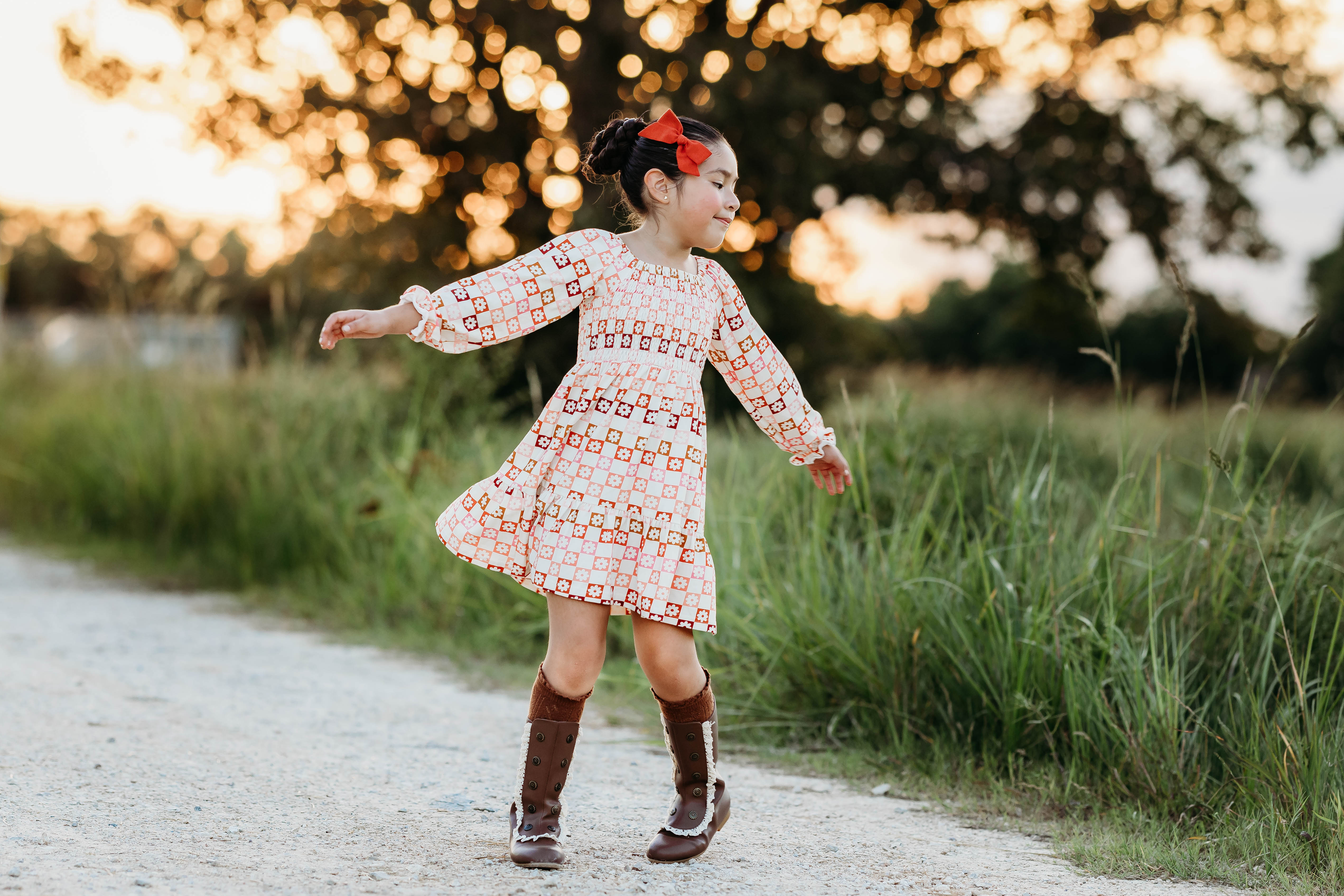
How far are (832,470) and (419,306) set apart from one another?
107 centimetres

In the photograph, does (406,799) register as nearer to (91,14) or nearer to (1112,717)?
(1112,717)

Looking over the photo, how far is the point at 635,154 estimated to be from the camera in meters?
2.54

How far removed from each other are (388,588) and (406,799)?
265cm

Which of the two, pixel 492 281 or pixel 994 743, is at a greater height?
pixel 492 281

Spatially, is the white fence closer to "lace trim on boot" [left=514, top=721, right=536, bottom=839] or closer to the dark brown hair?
the dark brown hair

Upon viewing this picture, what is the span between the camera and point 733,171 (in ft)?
8.34

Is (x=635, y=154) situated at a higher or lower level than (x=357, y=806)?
higher

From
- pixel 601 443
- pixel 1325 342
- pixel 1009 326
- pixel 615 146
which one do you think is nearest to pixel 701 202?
pixel 615 146

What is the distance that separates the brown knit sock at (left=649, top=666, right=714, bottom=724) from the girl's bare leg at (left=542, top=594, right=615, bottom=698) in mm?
184

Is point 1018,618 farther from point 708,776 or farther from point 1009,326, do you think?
point 1009,326

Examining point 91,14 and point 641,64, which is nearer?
point 641,64

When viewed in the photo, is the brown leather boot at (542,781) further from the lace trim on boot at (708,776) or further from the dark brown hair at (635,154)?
the dark brown hair at (635,154)

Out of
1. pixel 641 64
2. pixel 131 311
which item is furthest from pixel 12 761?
pixel 641 64

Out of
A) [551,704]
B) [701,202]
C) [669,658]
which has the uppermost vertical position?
[701,202]
